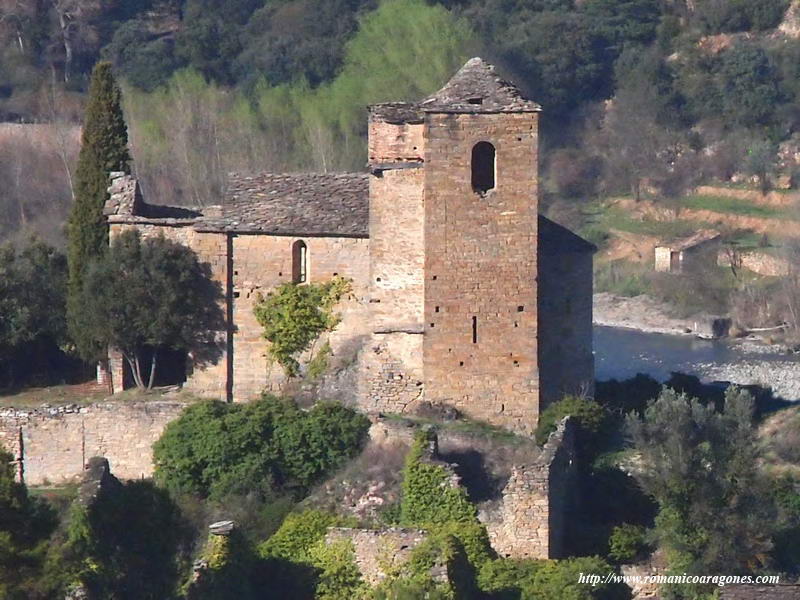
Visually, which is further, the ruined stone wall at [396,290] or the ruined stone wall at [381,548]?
the ruined stone wall at [396,290]

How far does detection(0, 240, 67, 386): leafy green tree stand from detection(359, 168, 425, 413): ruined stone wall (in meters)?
4.64

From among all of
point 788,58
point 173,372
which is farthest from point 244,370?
point 788,58

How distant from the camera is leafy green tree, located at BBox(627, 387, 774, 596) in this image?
32094 millimetres

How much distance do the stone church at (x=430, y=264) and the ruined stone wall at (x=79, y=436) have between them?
3.62ft

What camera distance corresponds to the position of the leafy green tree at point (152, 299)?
34.5 m

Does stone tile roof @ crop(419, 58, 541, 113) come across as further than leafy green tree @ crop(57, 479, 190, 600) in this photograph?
Yes

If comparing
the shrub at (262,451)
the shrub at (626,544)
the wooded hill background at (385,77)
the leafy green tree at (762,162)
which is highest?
the wooded hill background at (385,77)

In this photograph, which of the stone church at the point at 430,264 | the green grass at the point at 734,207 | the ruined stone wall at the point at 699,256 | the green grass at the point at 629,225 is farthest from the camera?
the green grass at the point at 734,207

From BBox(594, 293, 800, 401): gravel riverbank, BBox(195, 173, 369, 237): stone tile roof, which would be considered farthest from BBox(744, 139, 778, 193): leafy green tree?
BBox(195, 173, 369, 237): stone tile roof

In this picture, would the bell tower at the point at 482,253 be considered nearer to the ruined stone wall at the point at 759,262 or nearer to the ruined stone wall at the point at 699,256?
the ruined stone wall at the point at 699,256

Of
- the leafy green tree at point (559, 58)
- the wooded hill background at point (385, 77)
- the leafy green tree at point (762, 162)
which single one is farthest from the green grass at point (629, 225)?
the leafy green tree at point (559, 58)

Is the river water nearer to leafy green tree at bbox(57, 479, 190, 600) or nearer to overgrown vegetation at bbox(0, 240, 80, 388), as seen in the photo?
overgrown vegetation at bbox(0, 240, 80, 388)

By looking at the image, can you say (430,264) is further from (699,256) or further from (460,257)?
(699,256)

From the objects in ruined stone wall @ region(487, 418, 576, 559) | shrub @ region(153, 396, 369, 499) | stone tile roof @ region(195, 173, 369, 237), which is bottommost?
ruined stone wall @ region(487, 418, 576, 559)
